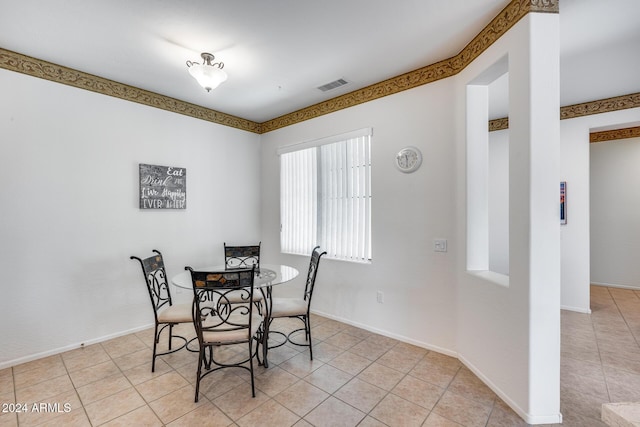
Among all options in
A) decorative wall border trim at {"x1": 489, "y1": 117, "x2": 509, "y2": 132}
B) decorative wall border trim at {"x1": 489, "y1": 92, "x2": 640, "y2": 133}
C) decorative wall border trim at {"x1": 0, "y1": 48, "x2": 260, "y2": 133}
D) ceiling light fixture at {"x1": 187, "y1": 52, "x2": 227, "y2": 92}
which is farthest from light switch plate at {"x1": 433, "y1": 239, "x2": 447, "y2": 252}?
decorative wall border trim at {"x1": 0, "y1": 48, "x2": 260, "y2": 133}

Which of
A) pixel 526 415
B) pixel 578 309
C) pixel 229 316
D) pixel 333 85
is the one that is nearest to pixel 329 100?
pixel 333 85

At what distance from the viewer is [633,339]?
120 inches

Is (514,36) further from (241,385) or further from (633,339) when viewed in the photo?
(633,339)

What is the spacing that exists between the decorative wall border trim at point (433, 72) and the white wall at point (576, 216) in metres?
2.66

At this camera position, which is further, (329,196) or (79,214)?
(329,196)

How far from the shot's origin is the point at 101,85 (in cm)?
302

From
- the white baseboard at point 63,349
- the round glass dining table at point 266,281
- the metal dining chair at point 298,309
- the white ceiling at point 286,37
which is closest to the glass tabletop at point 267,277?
the round glass dining table at point 266,281

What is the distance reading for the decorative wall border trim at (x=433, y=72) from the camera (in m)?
1.89

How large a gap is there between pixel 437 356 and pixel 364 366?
2.47ft

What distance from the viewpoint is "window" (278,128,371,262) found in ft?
11.2

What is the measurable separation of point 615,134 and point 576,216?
2.50 m

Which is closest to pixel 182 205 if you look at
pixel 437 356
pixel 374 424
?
pixel 374 424

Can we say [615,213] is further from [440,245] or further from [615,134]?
[440,245]

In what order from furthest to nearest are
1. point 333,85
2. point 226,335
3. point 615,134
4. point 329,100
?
point 615,134 < point 329,100 < point 333,85 < point 226,335
